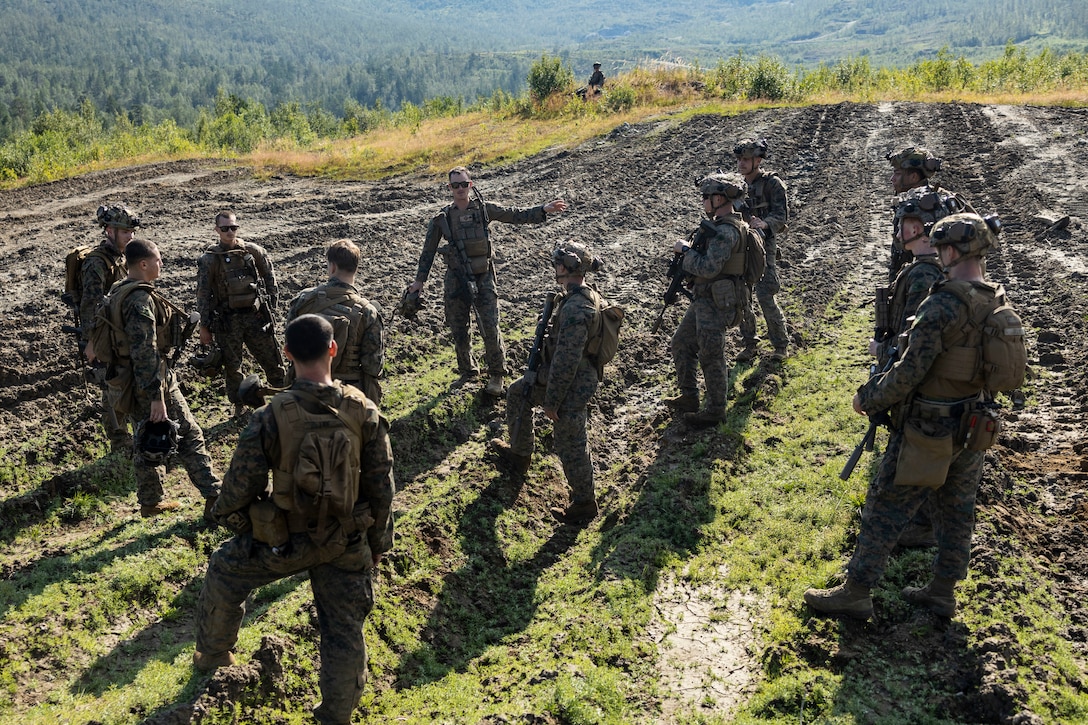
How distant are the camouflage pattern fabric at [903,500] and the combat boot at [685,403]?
3424 mm

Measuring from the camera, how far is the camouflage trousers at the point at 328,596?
170 inches

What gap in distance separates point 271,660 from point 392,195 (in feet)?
52.3

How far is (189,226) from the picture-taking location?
1633cm

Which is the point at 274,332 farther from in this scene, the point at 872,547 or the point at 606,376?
the point at 872,547

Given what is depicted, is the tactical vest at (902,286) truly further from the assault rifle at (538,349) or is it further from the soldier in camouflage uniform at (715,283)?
the assault rifle at (538,349)

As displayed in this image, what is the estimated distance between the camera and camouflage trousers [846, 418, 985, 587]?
5023mm

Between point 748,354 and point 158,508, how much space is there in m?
7.22

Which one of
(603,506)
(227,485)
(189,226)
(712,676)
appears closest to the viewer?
(227,485)

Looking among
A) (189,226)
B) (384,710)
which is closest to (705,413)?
(384,710)

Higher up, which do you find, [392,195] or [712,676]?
[392,195]

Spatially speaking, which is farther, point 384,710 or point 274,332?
point 274,332

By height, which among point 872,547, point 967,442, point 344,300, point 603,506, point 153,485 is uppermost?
point 344,300

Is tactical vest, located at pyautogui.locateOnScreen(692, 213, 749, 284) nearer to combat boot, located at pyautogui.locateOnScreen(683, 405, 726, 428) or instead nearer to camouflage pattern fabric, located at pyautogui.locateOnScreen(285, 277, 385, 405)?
combat boot, located at pyautogui.locateOnScreen(683, 405, 726, 428)

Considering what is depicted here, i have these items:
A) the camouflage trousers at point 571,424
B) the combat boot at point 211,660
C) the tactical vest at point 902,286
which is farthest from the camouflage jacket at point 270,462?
the tactical vest at point 902,286
